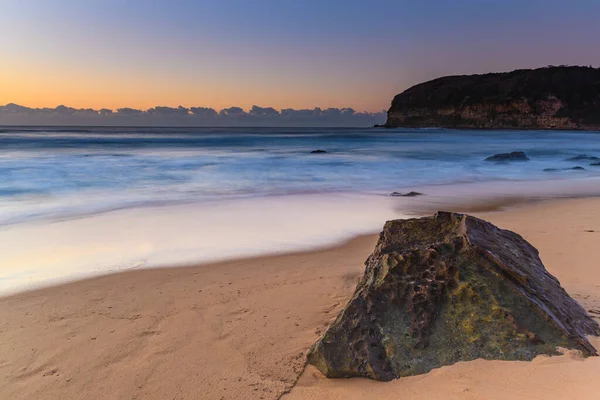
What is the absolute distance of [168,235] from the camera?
6.52m

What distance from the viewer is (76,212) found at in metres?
8.98

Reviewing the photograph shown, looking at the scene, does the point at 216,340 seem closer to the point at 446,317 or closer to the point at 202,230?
the point at 446,317

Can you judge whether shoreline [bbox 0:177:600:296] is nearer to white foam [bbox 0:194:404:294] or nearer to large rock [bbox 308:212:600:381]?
white foam [bbox 0:194:404:294]

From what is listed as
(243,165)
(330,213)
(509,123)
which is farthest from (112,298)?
(509,123)

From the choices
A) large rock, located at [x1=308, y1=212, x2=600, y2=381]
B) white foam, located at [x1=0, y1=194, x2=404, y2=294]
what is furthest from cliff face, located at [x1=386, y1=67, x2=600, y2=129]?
large rock, located at [x1=308, y1=212, x2=600, y2=381]

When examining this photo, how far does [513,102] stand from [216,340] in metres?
89.3

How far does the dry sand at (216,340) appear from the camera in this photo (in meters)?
2.26

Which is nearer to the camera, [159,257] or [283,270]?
[283,270]

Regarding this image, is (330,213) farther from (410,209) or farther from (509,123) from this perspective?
(509,123)

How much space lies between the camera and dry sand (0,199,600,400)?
89.0 inches

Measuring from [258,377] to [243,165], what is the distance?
19022 mm

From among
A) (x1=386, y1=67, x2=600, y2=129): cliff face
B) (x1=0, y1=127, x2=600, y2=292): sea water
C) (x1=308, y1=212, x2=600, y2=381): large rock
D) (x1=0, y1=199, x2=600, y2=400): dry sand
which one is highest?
(x1=386, y1=67, x2=600, y2=129): cliff face

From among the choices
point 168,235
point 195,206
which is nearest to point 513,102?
point 195,206

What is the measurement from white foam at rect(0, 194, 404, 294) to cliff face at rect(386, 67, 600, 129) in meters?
77.9
